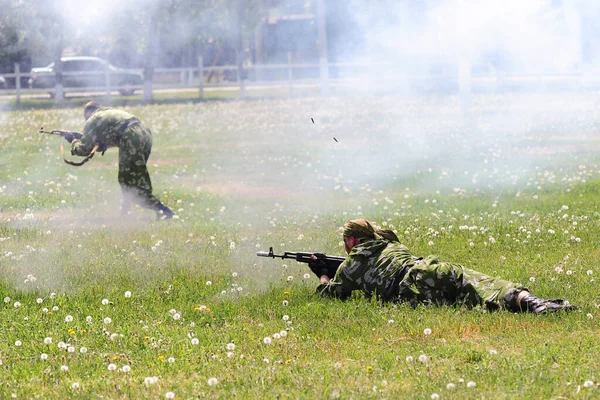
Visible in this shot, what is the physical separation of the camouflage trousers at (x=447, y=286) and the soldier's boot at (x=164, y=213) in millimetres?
6413

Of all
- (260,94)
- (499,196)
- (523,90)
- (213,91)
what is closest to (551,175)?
(499,196)

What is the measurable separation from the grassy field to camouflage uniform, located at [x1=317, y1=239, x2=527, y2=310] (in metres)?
0.20

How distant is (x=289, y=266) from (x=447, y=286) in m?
2.41

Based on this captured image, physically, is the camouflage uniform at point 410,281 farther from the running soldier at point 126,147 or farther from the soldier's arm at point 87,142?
the soldier's arm at point 87,142

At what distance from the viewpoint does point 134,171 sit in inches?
580

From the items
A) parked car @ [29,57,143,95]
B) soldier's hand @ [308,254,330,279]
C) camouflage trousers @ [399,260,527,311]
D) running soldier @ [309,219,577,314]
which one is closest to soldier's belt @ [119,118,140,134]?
soldier's hand @ [308,254,330,279]

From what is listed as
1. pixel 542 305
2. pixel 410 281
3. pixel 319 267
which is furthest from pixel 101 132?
pixel 542 305

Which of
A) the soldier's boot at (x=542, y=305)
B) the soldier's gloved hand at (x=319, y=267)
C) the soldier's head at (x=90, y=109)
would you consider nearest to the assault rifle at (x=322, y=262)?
the soldier's gloved hand at (x=319, y=267)

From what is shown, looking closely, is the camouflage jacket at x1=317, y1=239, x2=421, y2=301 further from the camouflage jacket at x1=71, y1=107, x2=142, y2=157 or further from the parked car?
the parked car

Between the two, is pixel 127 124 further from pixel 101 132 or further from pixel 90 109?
pixel 90 109

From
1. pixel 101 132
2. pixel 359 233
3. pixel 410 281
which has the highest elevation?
pixel 101 132

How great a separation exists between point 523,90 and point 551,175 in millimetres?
14327

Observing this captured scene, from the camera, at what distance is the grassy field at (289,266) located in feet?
22.2

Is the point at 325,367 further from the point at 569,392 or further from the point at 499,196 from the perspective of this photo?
the point at 499,196
